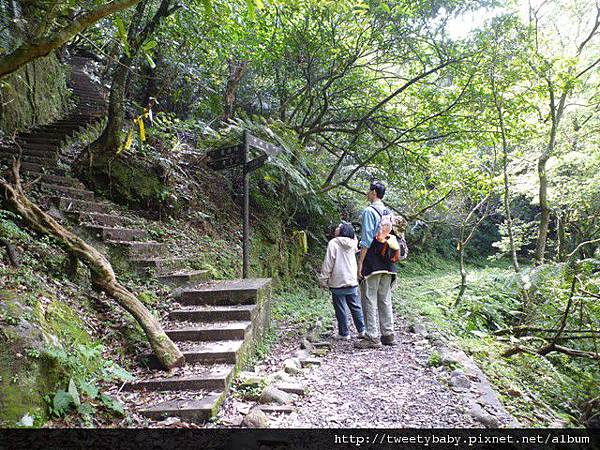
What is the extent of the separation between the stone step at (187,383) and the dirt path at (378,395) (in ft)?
2.11

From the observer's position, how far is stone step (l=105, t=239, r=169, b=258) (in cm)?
494

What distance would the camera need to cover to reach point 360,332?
15.8 ft

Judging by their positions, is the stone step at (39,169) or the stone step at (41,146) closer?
the stone step at (39,169)

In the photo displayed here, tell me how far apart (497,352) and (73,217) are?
21.5ft

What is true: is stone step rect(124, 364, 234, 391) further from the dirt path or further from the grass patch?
the grass patch

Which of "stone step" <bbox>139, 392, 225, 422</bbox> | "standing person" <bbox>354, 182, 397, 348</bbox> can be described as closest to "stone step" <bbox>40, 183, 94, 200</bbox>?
"stone step" <bbox>139, 392, 225, 422</bbox>

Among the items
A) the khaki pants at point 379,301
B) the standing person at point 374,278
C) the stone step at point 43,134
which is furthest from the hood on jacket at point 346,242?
the stone step at point 43,134

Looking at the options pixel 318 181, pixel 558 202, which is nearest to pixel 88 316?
pixel 318 181

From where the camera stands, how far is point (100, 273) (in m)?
3.56

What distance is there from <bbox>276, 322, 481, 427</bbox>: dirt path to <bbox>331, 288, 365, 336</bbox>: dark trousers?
0.59 m

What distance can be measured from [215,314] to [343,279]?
176cm

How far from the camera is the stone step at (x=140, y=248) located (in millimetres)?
4938

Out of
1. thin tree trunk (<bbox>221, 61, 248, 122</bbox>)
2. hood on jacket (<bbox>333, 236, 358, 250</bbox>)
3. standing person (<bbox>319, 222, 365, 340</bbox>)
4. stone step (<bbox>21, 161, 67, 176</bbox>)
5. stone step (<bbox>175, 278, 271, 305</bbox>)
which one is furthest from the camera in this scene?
thin tree trunk (<bbox>221, 61, 248, 122</bbox>)

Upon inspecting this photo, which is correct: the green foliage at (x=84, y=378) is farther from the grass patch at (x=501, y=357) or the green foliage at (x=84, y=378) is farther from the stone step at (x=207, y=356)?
the grass patch at (x=501, y=357)
